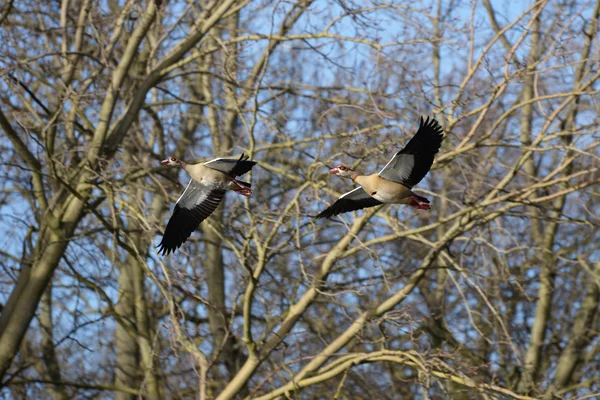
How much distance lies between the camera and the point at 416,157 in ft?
21.8

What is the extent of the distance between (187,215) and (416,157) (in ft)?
6.98

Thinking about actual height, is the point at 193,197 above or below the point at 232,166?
above

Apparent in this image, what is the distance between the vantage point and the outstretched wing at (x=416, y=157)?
6543mm

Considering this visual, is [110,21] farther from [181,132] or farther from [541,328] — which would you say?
[541,328]

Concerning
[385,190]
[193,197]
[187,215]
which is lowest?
[385,190]

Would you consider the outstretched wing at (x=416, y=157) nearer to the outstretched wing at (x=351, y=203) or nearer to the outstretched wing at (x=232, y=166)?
the outstretched wing at (x=351, y=203)

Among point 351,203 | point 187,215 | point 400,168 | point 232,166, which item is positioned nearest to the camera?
point 400,168

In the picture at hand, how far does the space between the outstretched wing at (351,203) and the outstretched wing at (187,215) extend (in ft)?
3.30

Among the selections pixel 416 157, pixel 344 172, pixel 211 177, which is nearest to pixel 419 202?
pixel 416 157

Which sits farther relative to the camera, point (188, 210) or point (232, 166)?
point (188, 210)

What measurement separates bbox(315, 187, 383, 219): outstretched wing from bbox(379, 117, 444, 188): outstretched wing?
0.58 meters

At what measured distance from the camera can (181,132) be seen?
1239 cm

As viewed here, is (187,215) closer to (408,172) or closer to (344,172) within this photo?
(344,172)

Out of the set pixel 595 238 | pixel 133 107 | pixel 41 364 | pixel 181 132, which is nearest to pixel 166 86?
pixel 181 132
